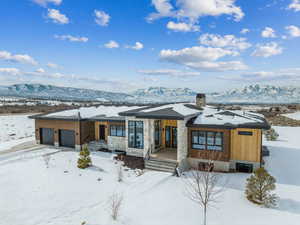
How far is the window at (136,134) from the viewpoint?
13703 millimetres

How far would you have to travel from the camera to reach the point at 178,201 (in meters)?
8.24

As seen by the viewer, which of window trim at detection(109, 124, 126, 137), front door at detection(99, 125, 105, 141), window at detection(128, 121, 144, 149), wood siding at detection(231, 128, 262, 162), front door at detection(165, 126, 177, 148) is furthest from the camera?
front door at detection(99, 125, 105, 141)

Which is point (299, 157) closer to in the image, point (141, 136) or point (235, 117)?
point (235, 117)

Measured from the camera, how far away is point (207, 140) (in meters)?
12.1

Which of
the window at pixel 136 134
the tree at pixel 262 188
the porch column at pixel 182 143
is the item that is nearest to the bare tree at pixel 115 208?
the porch column at pixel 182 143

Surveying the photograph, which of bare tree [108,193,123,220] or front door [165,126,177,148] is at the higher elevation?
front door [165,126,177,148]

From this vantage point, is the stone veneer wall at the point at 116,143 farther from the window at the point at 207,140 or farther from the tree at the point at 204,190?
the tree at the point at 204,190

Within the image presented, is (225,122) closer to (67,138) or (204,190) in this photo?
(204,190)

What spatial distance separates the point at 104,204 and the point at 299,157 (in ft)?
48.7

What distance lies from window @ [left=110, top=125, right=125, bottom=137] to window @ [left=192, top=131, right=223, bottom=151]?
6.11m

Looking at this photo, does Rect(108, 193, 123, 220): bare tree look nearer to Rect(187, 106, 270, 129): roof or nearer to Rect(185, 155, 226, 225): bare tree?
Rect(185, 155, 226, 225): bare tree

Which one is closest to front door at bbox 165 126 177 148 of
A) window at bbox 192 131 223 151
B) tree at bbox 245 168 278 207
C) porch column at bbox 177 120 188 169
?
porch column at bbox 177 120 188 169

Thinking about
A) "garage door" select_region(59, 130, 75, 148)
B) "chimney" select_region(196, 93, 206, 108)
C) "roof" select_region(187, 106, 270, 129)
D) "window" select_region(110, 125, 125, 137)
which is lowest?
"garage door" select_region(59, 130, 75, 148)

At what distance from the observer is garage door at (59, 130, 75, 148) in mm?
17391
